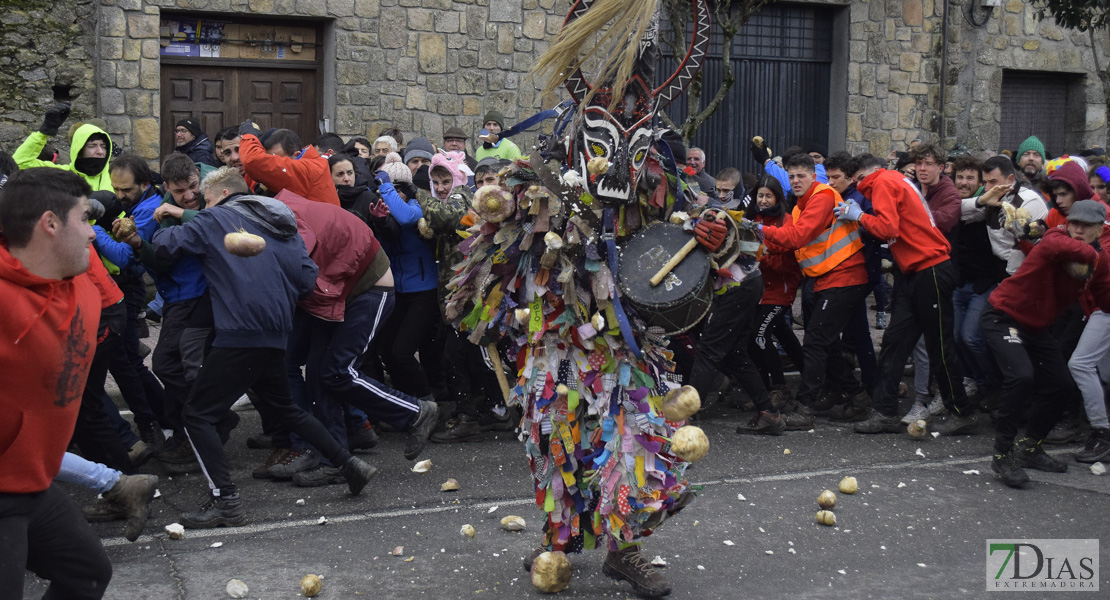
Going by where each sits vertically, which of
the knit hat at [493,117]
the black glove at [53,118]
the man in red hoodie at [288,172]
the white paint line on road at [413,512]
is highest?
the knit hat at [493,117]

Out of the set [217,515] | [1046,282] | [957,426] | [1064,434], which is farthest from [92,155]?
[1064,434]

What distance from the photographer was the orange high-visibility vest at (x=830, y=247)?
7.86 m

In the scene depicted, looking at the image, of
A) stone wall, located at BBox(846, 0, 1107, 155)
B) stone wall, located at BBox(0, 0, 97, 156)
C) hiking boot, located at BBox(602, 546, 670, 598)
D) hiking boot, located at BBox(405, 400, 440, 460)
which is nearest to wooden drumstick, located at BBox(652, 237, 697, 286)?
hiking boot, located at BBox(602, 546, 670, 598)

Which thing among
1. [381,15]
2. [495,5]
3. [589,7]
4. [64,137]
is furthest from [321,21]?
[589,7]

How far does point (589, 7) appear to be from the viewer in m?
4.84

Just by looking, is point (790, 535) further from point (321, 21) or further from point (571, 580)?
point (321, 21)

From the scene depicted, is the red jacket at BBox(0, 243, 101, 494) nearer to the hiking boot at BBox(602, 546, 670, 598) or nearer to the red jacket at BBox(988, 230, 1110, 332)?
the hiking boot at BBox(602, 546, 670, 598)

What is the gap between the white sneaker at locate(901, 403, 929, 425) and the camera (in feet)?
26.0

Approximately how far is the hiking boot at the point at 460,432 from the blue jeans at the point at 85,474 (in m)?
2.87

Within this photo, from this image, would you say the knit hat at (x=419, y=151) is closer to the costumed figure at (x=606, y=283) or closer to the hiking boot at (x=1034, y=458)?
the costumed figure at (x=606, y=283)

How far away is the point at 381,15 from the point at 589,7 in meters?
8.92

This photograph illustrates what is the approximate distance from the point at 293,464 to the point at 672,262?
299cm

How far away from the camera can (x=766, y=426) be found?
25.3 feet

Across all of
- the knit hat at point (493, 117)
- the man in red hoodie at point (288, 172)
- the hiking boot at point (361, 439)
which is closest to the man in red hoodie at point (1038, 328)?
the hiking boot at point (361, 439)
